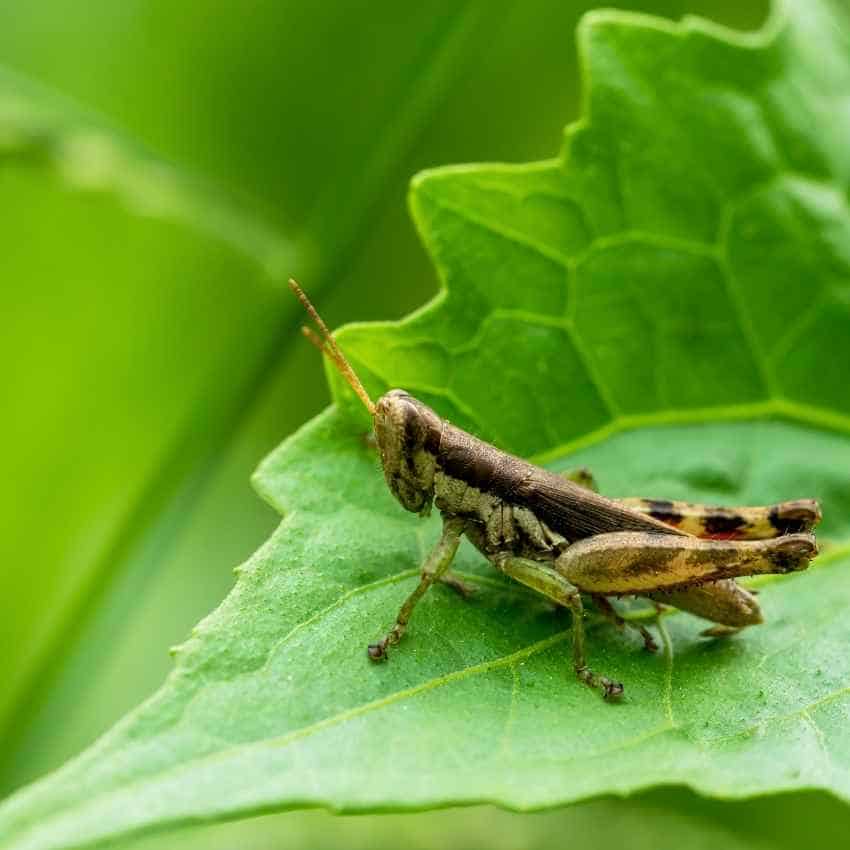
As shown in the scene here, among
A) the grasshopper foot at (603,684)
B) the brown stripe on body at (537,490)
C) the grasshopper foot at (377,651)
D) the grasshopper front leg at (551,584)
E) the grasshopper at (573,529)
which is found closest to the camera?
the grasshopper foot at (377,651)

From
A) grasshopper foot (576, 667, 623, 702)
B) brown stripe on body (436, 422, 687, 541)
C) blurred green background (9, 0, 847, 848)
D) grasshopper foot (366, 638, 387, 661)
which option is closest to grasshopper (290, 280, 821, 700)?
brown stripe on body (436, 422, 687, 541)

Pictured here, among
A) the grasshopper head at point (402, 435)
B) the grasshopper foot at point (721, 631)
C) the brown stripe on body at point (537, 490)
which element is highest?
the grasshopper head at point (402, 435)

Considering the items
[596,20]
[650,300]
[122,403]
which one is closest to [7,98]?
[122,403]

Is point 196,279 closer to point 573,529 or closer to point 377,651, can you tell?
point 573,529

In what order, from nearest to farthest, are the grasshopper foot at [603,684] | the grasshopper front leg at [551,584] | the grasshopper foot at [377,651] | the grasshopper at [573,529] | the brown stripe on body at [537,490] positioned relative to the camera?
1. the grasshopper foot at [377,651]
2. the grasshopper foot at [603,684]
3. the grasshopper front leg at [551,584]
4. the grasshopper at [573,529]
5. the brown stripe on body at [537,490]

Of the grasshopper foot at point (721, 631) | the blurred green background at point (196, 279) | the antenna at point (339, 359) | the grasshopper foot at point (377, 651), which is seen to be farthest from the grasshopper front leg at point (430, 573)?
the blurred green background at point (196, 279)

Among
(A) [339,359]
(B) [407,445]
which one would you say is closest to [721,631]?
(B) [407,445]

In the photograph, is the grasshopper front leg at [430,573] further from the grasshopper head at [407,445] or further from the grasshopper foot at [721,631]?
the grasshopper foot at [721,631]

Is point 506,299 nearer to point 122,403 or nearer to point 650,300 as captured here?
point 650,300
